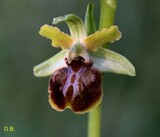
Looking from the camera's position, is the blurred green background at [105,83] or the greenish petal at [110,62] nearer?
the greenish petal at [110,62]

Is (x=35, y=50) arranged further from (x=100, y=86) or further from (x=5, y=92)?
(x=100, y=86)

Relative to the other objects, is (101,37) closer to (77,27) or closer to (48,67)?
(77,27)

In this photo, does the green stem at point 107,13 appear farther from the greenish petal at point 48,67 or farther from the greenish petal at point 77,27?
the greenish petal at point 48,67

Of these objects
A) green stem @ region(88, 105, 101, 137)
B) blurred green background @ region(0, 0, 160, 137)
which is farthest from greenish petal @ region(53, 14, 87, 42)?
blurred green background @ region(0, 0, 160, 137)

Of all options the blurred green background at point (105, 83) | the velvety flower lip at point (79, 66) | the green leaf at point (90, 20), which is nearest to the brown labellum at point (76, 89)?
the velvety flower lip at point (79, 66)

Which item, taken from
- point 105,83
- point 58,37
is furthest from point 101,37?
point 105,83

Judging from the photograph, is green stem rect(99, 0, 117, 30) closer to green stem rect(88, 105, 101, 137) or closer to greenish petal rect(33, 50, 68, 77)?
greenish petal rect(33, 50, 68, 77)
